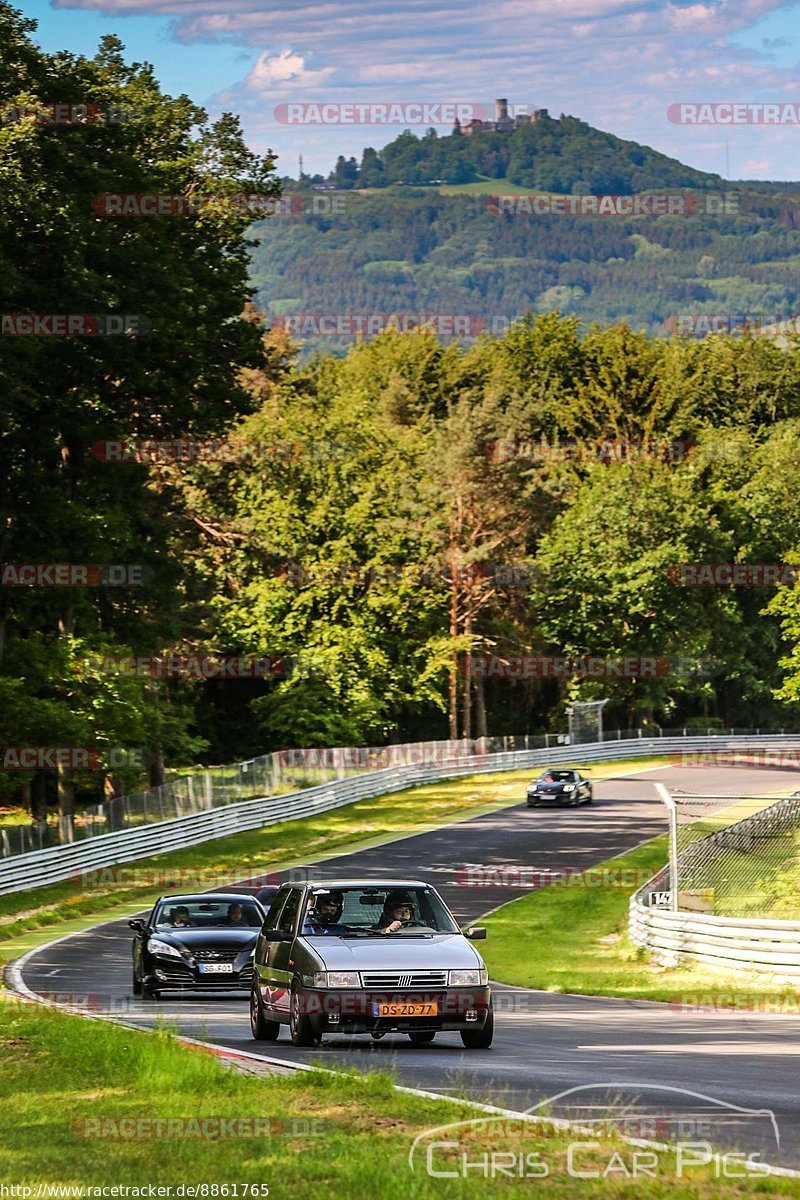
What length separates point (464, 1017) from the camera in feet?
47.1

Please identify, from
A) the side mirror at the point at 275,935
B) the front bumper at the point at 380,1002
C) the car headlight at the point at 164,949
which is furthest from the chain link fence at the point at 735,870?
the front bumper at the point at 380,1002

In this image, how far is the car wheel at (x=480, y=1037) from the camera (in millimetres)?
14688

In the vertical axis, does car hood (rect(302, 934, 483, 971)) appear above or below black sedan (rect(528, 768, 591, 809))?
above

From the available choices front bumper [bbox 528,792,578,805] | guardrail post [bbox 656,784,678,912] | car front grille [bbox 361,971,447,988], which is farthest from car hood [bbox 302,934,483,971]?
front bumper [bbox 528,792,578,805]

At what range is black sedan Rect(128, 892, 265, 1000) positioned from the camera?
21.2m

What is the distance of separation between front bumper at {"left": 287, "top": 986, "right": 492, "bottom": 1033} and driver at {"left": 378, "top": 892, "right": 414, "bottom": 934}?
Result: 98cm

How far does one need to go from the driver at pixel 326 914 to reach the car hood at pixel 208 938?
6.30 metres

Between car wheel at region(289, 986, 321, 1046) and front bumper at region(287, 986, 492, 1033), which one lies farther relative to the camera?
car wheel at region(289, 986, 321, 1046)

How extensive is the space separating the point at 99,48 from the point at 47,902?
21.7 metres

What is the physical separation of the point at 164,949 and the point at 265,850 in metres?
27.5

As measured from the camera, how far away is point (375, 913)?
15.4 metres

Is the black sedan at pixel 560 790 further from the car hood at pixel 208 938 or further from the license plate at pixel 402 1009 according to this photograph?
the license plate at pixel 402 1009

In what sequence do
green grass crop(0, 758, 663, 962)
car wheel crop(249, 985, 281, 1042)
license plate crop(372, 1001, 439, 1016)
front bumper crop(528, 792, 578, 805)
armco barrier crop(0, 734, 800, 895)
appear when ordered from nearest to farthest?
license plate crop(372, 1001, 439, 1016) → car wheel crop(249, 985, 281, 1042) → green grass crop(0, 758, 663, 962) → armco barrier crop(0, 734, 800, 895) → front bumper crop(528, 792, 578, 805)

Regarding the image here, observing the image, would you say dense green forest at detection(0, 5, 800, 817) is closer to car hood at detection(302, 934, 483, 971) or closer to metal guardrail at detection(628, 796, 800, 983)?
metal guardrail at detection(628, 796, 800, 983)
